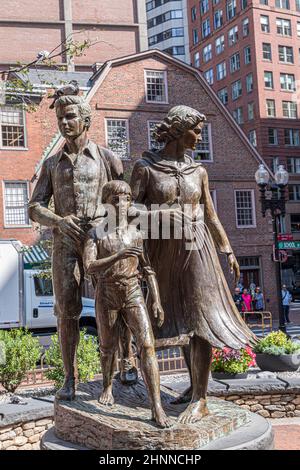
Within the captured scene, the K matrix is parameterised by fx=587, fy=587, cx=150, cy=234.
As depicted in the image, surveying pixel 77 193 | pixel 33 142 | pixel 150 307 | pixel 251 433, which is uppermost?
pixel 33 142

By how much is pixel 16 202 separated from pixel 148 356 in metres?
23.6

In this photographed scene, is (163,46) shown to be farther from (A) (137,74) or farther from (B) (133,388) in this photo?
(B) (133,388)

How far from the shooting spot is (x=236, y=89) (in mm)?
56656

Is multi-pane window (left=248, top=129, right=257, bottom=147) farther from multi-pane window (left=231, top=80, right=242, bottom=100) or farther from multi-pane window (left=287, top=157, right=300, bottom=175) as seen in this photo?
multi-pane window (left=231, top=80, right=242, bottom=100)

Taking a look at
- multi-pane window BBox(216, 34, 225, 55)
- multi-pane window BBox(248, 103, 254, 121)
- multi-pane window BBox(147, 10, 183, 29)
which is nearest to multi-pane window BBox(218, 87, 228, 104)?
multi-pane window BBox(216, 34, 225, 55)

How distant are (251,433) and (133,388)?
114cm

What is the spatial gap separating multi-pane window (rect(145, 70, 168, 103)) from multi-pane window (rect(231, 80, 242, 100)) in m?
27.4

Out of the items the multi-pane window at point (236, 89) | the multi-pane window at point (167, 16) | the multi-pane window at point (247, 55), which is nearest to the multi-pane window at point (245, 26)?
the multi-pane window at point (247, 55)

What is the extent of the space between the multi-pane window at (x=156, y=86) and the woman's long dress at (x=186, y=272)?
84.9 feet

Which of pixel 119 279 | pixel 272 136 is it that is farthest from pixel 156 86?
pixel 119 279

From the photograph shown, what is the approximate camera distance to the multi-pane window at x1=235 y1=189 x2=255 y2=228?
31656 mm

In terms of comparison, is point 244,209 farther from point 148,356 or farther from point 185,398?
point 148,356

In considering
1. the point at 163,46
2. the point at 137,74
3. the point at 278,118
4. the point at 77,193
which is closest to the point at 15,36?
the point at 137,74

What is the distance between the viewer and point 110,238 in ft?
14.6
